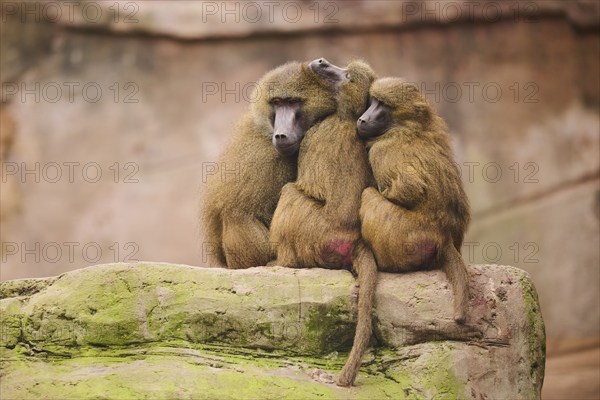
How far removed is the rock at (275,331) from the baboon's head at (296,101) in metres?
1.03

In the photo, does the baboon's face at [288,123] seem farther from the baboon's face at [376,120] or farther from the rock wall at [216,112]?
the rock wall at [216,112]

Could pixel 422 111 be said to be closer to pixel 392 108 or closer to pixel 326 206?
pixel 392 108

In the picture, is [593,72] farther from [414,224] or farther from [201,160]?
[414,224]

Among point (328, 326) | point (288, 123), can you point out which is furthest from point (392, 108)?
point (328, 326)

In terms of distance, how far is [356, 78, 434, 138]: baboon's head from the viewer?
568 centimetres

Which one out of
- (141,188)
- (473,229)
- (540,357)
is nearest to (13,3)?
(141,188)

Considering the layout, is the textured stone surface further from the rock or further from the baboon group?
the rock

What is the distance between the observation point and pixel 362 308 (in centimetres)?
528

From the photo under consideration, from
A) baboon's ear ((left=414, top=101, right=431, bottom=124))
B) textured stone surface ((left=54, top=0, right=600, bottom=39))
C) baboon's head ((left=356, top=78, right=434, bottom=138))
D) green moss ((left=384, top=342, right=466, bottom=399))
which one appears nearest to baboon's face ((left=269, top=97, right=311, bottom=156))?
baboon's head ((left=356, top=78, right=434, bottom=138))

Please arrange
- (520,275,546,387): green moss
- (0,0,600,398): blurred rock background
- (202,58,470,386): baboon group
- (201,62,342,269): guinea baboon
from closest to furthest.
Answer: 1. (520,275,546,387): green moss
2. (202,58,470,386): baboon group
3. (201,62,342,269): guinea baboon
4. (0,0,600,398): blurred rock background

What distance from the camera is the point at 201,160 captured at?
465 inches

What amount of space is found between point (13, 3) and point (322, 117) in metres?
6.68

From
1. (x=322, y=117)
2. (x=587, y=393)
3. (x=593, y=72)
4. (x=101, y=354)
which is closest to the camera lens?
(x=101, y=354)

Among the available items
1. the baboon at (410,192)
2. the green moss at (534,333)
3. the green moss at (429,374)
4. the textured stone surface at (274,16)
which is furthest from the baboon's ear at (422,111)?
the textured stone surface at (274,16)
